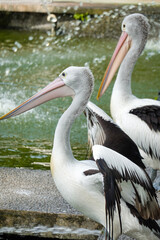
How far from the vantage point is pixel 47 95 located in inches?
120

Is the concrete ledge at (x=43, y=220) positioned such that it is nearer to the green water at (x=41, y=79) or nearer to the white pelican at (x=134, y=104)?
the white pelican at (x=134, y=104)

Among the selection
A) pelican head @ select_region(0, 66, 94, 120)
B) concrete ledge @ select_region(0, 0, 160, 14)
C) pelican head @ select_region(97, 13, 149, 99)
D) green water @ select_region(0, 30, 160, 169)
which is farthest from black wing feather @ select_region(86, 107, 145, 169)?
concrete ledge @ select_region(0, 0, 160, 14)

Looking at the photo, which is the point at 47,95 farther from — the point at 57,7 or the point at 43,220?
the point at 57,7

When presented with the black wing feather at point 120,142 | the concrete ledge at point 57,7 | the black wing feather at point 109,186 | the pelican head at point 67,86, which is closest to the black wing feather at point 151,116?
the black wing feather at point 120,142

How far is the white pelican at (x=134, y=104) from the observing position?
3.58 meters

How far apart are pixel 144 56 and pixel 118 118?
5.43 meters

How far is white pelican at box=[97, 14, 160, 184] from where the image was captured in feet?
11.7

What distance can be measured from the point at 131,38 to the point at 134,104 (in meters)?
0.68

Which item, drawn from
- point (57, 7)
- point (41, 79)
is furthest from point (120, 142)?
point (57, 7)

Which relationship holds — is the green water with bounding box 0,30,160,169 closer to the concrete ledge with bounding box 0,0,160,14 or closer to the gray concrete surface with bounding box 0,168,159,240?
the concrete ledge with bounding box 0,0,160,14

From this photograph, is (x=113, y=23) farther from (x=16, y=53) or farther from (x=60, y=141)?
(x=60, y=141)

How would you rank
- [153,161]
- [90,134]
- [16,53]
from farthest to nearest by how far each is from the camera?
[16,53] → [153,161] → [90,134]

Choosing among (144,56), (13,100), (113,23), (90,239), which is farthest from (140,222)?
(113,23)

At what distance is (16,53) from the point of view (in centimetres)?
894
